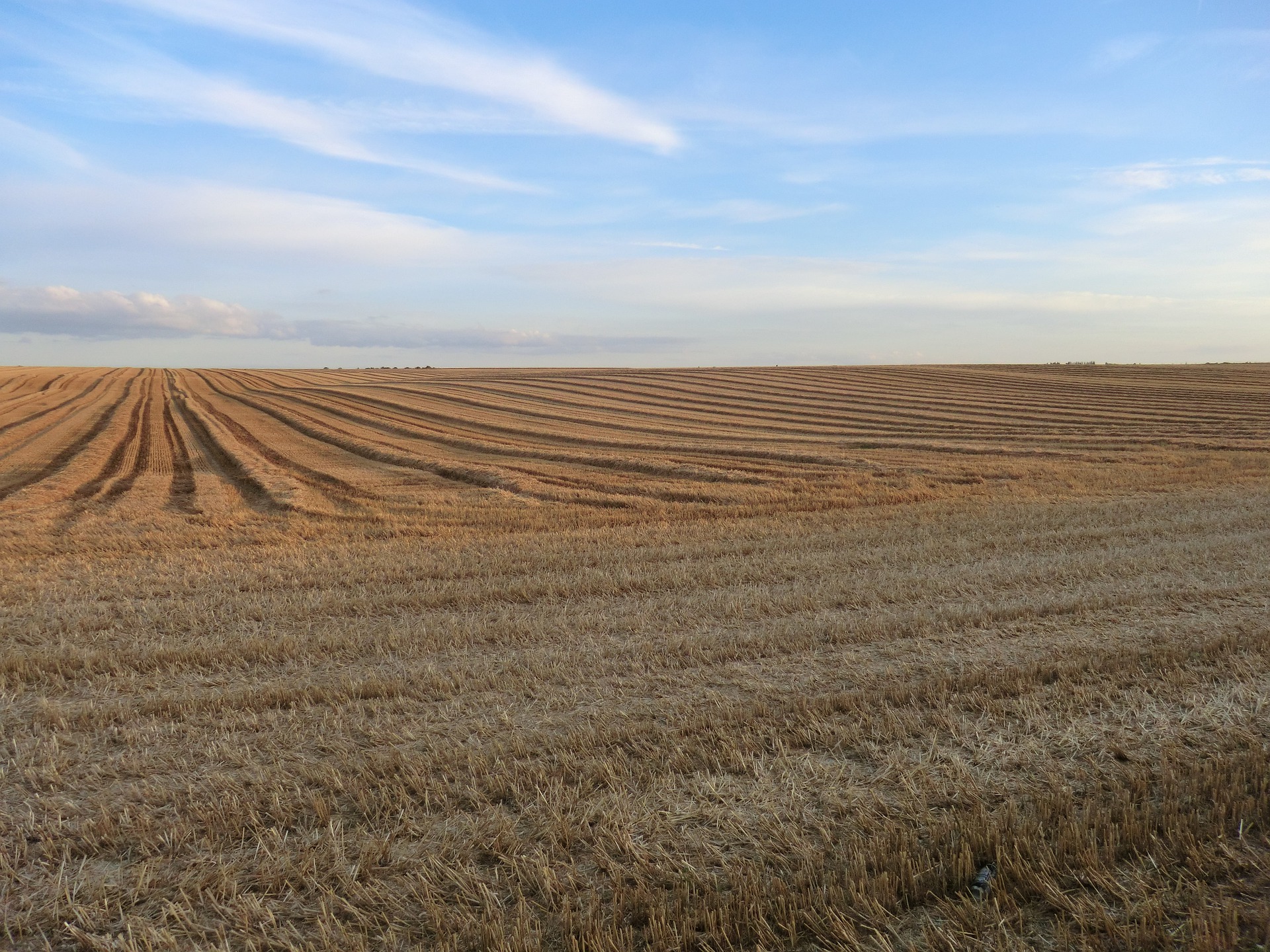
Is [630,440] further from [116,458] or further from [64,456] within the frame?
[64,456]

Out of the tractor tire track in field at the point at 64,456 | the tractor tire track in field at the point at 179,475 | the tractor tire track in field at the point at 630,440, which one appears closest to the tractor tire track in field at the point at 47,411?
the tractor tire track in field at the point at 630,440

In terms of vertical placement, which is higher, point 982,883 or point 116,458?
point 116,458

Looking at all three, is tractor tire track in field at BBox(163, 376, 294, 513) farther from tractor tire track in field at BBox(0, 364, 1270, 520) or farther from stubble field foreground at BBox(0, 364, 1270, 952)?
stubble field foreground at BBox(0, 364, 1270, 952)

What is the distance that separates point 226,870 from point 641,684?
10.8 feet

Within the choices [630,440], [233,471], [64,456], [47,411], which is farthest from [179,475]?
[47,411]

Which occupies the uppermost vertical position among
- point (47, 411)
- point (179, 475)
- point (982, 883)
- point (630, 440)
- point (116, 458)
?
point (47, 411)

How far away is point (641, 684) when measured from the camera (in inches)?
260

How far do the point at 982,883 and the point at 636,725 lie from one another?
2.50 metres

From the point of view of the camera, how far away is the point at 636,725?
575 centimetres

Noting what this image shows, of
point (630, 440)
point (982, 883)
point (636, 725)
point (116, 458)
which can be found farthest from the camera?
point (630, 440)

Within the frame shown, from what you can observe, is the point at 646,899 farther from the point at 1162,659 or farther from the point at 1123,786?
the point at 1162,659

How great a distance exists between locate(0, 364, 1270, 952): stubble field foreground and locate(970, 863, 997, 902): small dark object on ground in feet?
0.21

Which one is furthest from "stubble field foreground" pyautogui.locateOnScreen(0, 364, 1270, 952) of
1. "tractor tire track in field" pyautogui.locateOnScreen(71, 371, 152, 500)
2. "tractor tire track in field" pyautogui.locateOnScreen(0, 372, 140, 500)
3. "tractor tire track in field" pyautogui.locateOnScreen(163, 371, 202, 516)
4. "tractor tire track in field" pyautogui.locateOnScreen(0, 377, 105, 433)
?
"tractor tire track in field" pyautogui.locateOnScreen(0, 377, 105, 433)

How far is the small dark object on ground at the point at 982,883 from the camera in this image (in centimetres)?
385
